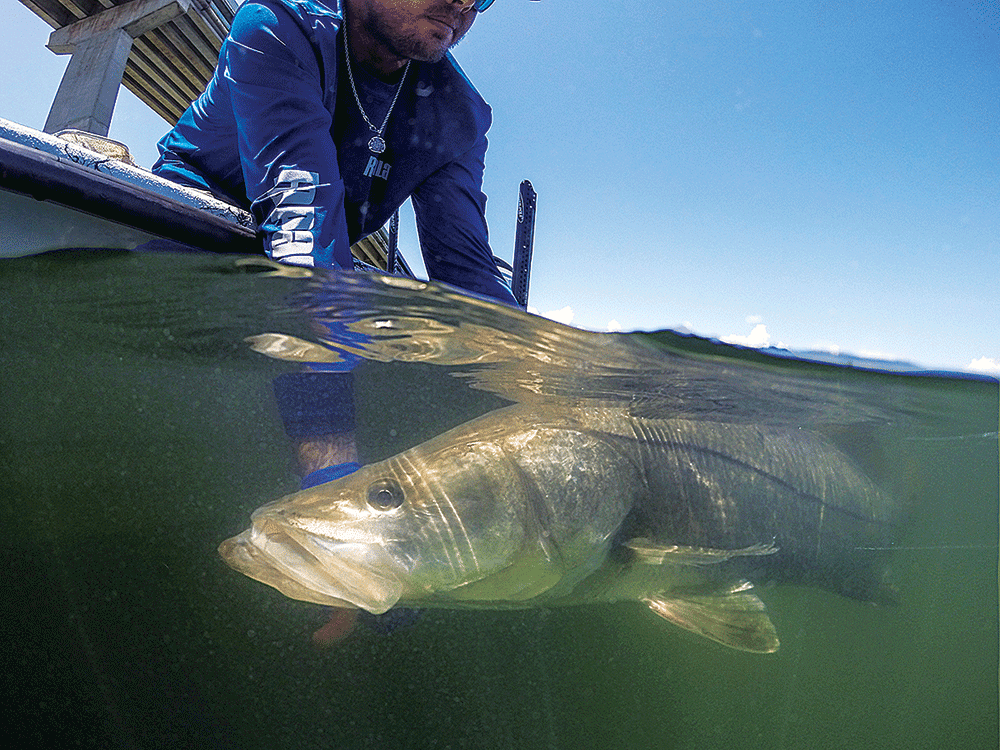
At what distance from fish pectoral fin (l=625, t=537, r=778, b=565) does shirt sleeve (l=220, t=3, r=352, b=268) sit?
82.4 inches

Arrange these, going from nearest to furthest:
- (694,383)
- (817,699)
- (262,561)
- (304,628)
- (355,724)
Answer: (262,561), (355,724), (304,628), (694,383), (817,699)

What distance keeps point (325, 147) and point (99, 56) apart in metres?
5.05

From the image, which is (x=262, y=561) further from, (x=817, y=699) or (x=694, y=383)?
(x=817, y=699)

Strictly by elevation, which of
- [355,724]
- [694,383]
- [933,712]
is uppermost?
[694,383]

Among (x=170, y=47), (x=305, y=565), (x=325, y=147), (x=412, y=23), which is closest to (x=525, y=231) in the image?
(x=170, y=47)

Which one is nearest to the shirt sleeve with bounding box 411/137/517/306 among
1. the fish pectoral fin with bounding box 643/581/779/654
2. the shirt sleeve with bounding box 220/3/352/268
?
the shirt sleeve with bounding box 220/3/352/268

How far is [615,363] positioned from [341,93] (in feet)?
8.21

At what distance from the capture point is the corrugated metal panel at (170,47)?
5.90 meters

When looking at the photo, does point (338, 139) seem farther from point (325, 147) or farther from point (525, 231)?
point (525, 231)

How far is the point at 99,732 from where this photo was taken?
2.86 meters

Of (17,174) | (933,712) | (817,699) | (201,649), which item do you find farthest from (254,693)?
(933,712)

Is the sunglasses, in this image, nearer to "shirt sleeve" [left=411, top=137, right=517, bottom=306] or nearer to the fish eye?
"shirt sleeve" [left=411, top=137, right=517, bottom=306]

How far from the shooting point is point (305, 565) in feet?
6.61

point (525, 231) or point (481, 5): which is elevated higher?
point (525, 231)
